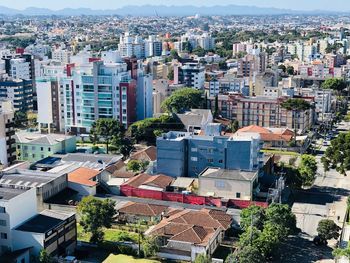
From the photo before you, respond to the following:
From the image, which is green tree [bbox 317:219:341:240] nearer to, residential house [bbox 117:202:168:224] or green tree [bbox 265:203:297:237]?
green tree [bbox 265:203:297:237]

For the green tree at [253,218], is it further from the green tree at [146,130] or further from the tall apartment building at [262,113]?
the tall apartment building at [262,113]

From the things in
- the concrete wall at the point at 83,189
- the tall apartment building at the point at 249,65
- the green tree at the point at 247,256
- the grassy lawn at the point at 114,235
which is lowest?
the grassy lawn at the point at 114,235

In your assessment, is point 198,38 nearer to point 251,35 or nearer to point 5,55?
point 251,35

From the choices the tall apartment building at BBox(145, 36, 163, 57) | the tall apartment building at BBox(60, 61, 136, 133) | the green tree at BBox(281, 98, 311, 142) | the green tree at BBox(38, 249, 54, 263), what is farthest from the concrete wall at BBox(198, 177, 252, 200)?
the tall apartment building at BBox(145, 36, 163, 57)

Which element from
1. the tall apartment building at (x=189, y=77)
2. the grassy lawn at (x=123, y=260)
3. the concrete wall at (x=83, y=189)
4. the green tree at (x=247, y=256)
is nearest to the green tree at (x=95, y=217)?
the grassy lawn at (x=123, y=260)

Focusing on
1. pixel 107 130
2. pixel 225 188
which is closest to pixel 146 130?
pixel 107 130
